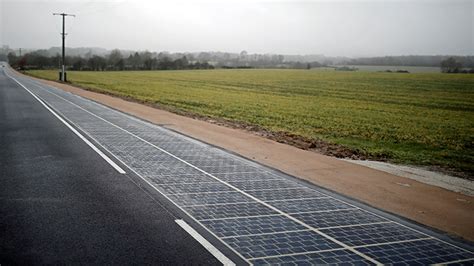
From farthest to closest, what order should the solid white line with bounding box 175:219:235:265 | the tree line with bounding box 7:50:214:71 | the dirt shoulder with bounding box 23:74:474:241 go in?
the tree line with bounding box 7:50:214:71 < the dirt shoulder with bounding box 23:74:474:241 < the solid white line with bounding box 175:219:235:265

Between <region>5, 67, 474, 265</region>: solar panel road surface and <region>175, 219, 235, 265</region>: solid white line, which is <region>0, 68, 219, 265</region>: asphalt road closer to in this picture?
<region>175, 219, 235, 265</region>: solid white line

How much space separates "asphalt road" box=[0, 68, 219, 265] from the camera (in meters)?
5.75

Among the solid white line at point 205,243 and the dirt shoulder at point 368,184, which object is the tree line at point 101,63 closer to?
the dirt shoulder at point 368,184

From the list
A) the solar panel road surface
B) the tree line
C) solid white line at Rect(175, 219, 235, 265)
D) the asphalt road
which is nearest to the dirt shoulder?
the solar panel road surface

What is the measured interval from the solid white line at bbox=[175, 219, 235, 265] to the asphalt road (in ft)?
0.29

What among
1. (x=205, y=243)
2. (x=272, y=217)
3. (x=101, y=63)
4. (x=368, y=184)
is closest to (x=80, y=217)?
(x=205, y=243)

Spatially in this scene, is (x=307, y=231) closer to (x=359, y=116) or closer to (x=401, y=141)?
(x=401, y=141)

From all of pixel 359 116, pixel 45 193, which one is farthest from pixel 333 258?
pixel 359 116

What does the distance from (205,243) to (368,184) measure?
558 cm

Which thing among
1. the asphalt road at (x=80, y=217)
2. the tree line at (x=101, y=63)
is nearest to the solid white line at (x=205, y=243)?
the asphalt road at (x=80, y=217)

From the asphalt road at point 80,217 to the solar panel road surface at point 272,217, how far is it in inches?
20.7

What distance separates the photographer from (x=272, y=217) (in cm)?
766

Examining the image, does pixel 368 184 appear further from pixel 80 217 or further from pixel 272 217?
pixel 80 217

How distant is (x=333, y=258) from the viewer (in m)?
5.95
